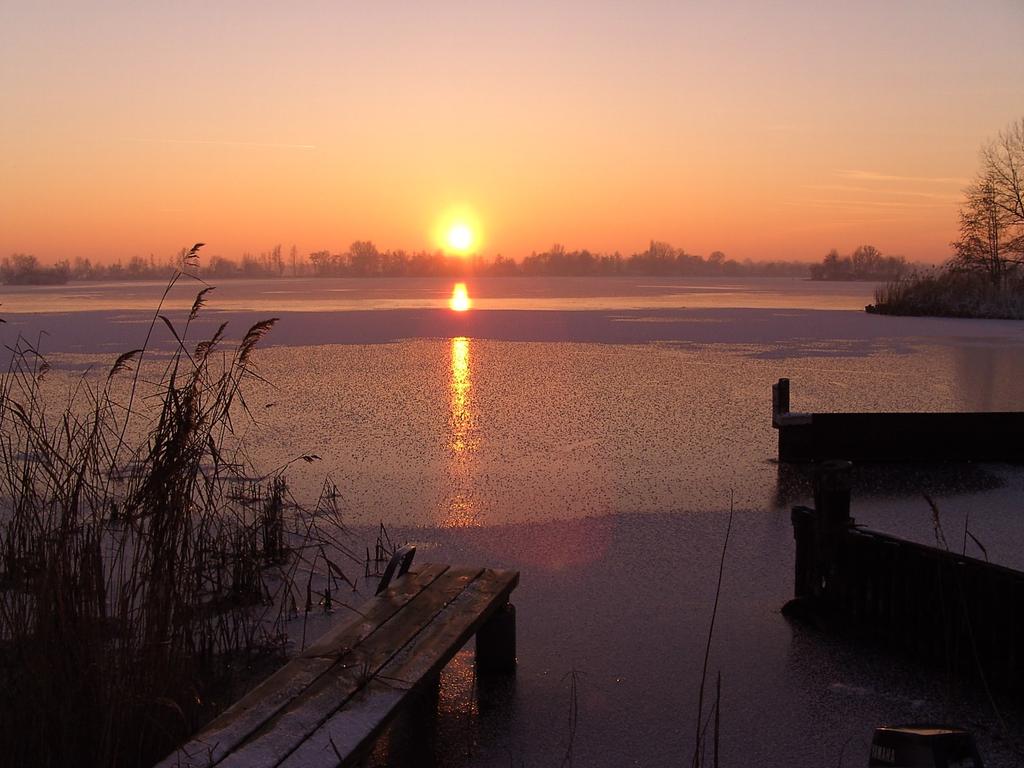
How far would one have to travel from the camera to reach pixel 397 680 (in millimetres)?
2648

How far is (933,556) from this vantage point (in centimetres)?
377

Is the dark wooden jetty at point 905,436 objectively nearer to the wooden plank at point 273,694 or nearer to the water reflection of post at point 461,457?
the water reflection of post at point 461,457

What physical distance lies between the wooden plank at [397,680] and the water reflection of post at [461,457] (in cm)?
246

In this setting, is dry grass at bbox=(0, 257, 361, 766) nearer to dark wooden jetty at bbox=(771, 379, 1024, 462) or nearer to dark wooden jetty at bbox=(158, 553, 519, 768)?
dark wooden jetty at bbox=(158, 553, 519, 768)

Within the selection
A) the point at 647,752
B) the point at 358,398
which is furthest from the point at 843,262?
the point at 647,752

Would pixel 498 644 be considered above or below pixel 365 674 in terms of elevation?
below

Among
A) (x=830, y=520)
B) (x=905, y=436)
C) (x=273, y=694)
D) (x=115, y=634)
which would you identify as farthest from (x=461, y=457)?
(x=273, y=694)

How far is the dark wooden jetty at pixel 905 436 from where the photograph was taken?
26.1ft

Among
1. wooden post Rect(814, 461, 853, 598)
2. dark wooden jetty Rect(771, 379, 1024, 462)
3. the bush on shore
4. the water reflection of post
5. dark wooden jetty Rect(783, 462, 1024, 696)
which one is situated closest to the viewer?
dark wooden jetty Rect(783, 462, 1024, 696)

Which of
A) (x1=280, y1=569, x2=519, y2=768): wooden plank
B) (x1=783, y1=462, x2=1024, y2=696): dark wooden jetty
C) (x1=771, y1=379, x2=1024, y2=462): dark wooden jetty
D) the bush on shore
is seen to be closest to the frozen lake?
(x1=783, y1=462, x2=1024, y2=696): dark wooden jetty

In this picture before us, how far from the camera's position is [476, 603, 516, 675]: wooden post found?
12.0 ft

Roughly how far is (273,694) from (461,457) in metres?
5.43

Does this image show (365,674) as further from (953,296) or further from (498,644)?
(953,296)

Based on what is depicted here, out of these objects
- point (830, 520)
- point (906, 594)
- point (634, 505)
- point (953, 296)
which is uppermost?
point (953, 296)
